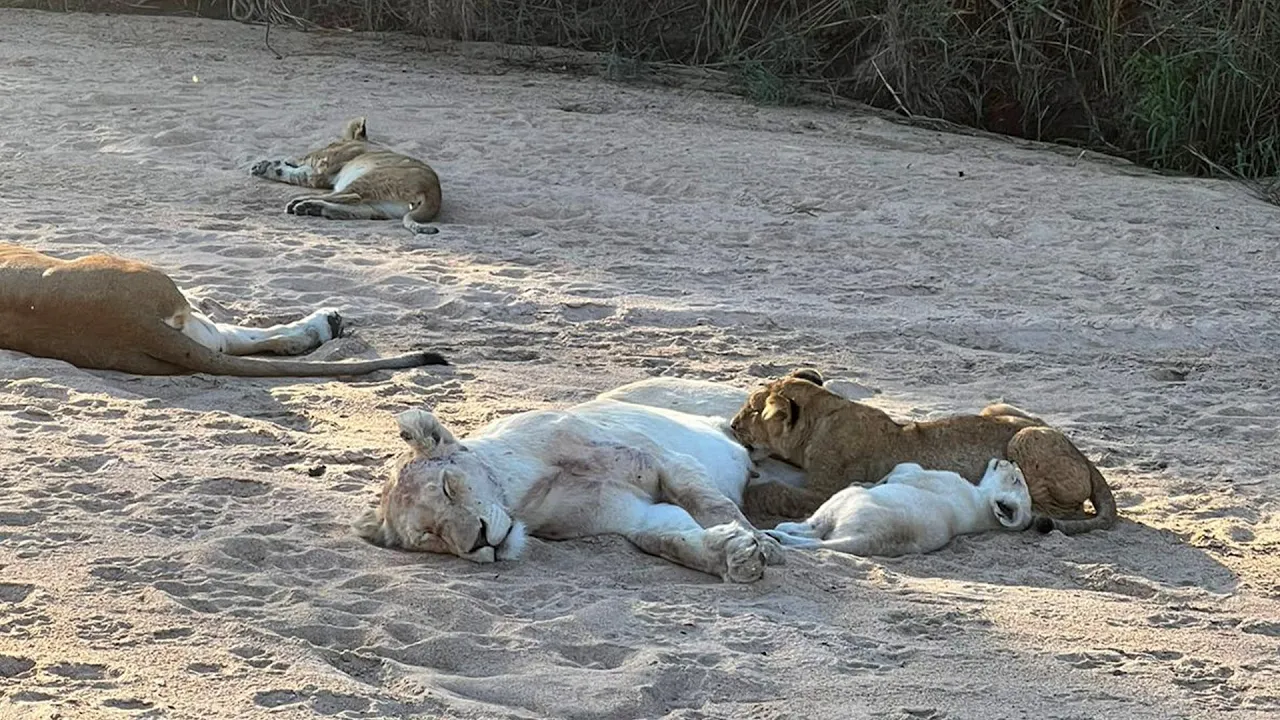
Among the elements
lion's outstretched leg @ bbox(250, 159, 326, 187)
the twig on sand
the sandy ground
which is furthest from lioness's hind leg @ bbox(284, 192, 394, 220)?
the twig on sand

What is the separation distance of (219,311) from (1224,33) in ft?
22.9

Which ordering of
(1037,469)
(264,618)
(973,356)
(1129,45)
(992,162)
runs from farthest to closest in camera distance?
(1129,45) → (992,162) → (973,356) → (1037,469) → (264,618)

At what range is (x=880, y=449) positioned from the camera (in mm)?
5148

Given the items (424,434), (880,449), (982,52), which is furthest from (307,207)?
(982,52)

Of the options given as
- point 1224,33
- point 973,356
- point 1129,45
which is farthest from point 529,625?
point 1129,45

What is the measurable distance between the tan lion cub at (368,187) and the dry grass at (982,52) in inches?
148

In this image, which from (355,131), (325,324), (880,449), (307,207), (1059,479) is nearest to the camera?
(1059,479)

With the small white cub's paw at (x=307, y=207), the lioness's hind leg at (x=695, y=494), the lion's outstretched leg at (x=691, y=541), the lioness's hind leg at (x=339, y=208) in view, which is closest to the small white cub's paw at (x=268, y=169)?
the lioness's hind leg at (x=339, y=208)

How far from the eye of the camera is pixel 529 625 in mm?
3906

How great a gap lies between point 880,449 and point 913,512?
487 mm

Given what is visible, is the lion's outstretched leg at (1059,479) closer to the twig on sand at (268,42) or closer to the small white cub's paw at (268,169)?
the small white cub's paw at (268,169)

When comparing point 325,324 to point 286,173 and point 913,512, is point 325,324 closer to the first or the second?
point 913,512

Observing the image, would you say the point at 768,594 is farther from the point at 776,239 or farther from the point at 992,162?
the point at 992,162

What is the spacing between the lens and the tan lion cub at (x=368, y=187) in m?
9.31
